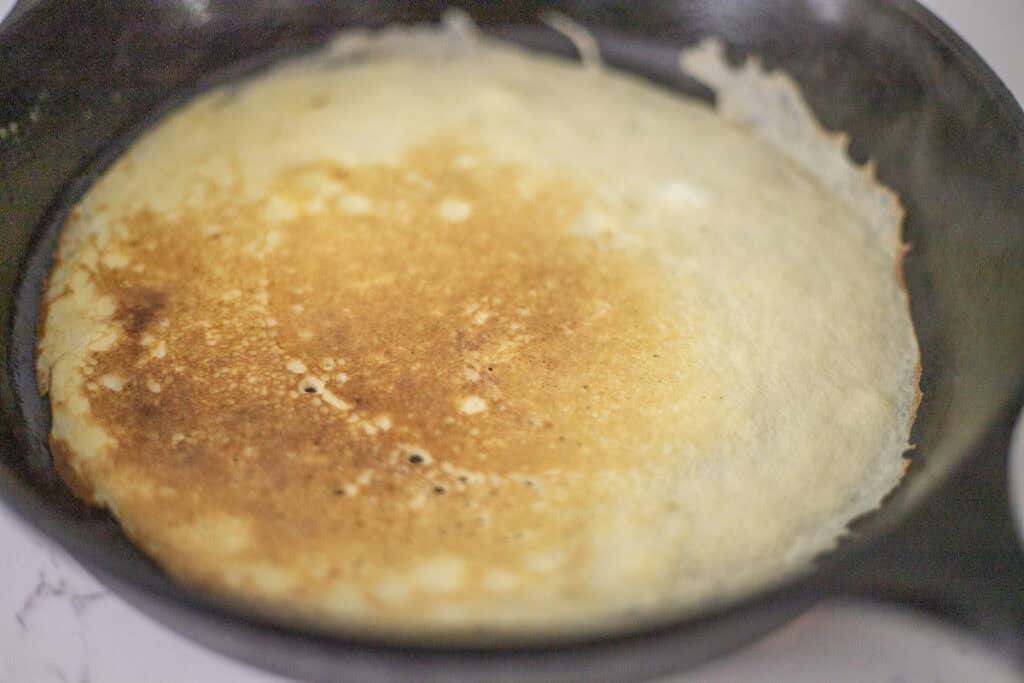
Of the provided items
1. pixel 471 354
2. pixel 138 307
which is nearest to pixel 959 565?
pixel 471 354

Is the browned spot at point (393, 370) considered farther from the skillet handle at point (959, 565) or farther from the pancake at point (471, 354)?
the skillet handle at point (959, 565)

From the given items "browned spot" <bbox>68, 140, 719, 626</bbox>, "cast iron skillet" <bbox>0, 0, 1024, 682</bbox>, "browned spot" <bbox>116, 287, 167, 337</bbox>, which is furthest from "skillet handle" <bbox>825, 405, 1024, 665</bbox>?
"browned spot" <bbox>116, 287, 167, 337</bbox>

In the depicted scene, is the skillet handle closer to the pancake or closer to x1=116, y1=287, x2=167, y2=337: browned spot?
the pancake

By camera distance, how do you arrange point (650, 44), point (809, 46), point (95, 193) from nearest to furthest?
point (95, 193)
point (809, 46)
point (650, 44)

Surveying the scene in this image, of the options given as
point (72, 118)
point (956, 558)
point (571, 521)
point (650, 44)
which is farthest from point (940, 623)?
point (72, 118)

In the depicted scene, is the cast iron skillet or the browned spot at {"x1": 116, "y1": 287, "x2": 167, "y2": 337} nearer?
the cast iron skillet

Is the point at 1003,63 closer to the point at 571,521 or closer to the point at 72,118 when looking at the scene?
the point at 571,521
